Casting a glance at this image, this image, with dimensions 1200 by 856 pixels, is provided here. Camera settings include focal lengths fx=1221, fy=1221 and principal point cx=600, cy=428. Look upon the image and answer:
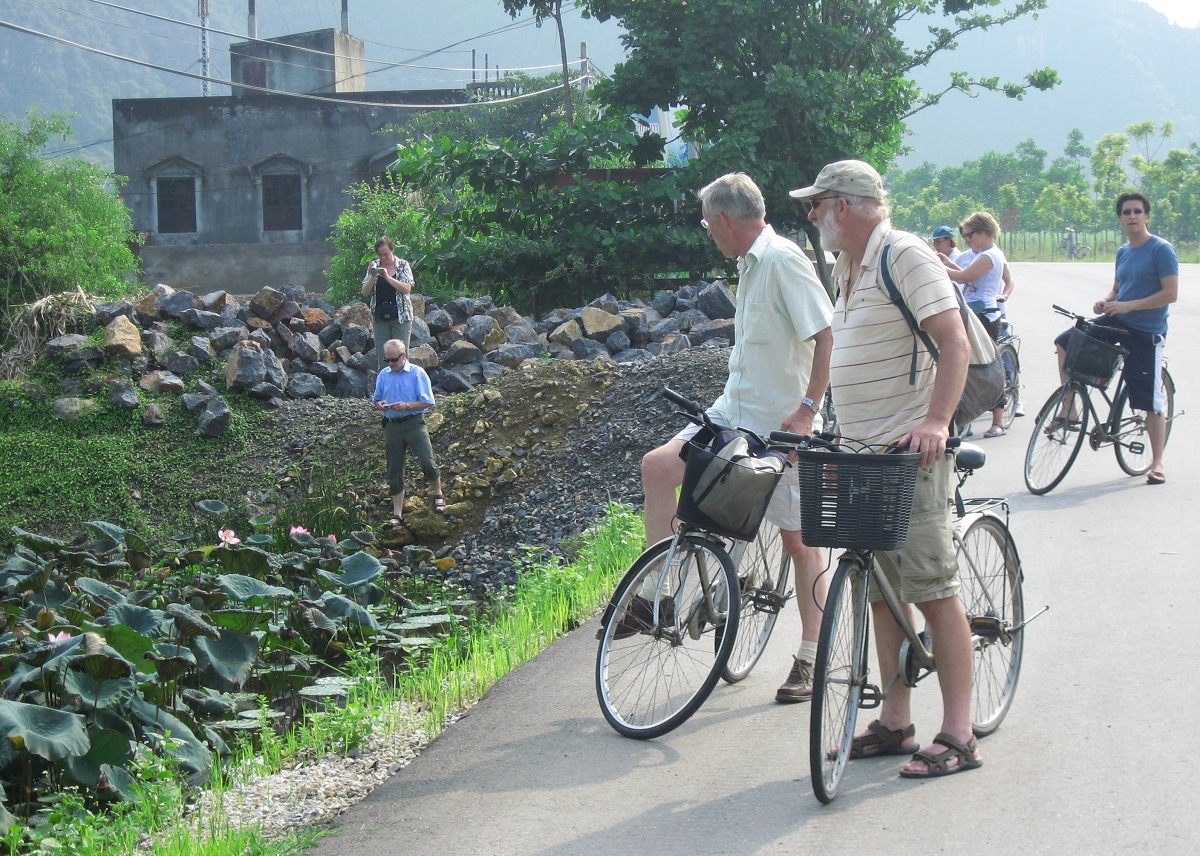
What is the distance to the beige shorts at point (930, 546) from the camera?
4.22 m

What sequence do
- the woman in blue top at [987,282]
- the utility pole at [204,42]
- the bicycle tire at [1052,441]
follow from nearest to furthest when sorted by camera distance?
1. the bicycle tire at [1052,441]
2. the woman in blue top at [987,282]
3. the utility pole at [204,42]

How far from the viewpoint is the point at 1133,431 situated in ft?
30.9

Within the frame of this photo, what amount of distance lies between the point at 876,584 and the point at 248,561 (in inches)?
232

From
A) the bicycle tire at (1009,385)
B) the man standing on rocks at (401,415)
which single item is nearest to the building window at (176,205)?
the man standing on rocks at (401,415)

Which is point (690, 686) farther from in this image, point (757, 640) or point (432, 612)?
point (432, 612)

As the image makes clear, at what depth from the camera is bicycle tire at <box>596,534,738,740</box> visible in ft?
15.8

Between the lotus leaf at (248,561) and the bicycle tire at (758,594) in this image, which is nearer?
the bicycle tire at (758,594)

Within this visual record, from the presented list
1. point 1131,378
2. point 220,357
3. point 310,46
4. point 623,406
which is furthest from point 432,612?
point 310,46

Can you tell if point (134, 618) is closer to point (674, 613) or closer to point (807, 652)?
point (674, 613)

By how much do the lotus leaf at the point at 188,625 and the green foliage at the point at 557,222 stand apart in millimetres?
14408

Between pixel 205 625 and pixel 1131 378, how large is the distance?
685 cm

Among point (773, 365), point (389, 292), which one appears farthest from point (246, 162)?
point (773, 365)

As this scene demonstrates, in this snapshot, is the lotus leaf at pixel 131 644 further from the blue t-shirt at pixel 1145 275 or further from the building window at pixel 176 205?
the building window at pixel 176 205

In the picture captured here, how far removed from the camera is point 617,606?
16.1 feet
